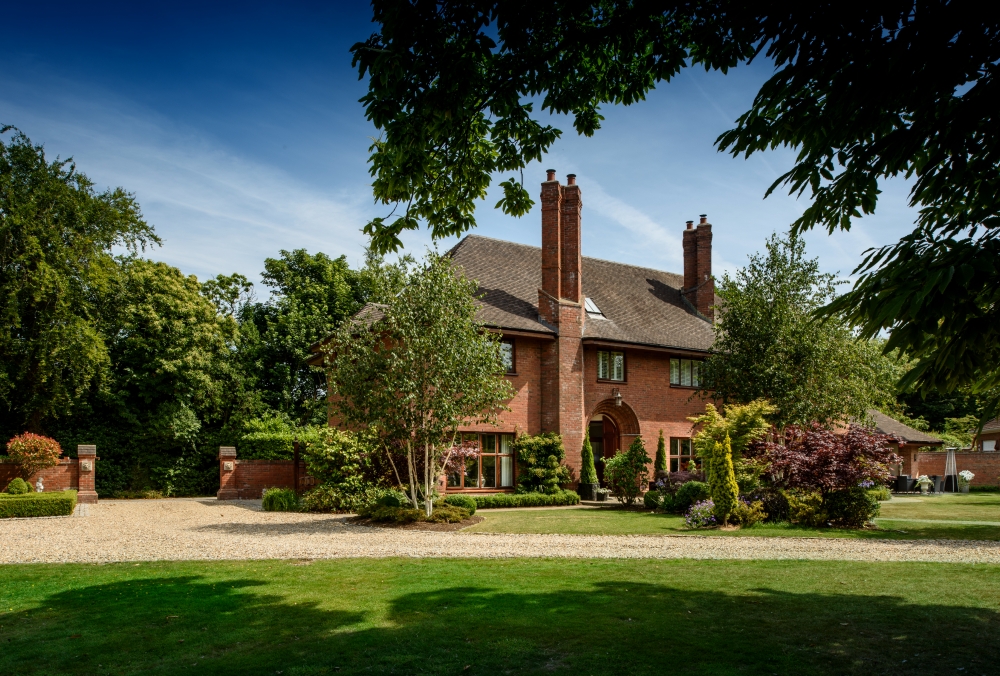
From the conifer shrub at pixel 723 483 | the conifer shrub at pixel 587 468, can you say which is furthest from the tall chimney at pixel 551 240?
the conifer shrub at pixel 723 483

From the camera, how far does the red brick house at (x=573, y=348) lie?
25641mm

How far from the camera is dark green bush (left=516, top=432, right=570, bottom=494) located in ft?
80.9

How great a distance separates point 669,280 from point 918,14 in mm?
30776

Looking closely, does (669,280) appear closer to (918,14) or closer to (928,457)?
(928,457)

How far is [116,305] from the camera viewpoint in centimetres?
3144

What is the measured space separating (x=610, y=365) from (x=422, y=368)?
1212 centimetres

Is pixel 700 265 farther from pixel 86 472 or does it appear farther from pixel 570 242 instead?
pixel 86 472

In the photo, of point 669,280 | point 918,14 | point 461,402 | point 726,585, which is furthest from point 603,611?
point 669,280

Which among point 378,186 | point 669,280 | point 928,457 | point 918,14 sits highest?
point 669,280

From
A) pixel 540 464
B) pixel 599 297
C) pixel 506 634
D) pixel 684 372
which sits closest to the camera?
pixel 506 634

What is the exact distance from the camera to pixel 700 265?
3444 centimetres

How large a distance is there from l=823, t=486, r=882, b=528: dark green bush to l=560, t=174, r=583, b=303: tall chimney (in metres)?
12.5

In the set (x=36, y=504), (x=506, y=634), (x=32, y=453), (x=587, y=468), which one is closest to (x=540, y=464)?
(x=587, y=468)

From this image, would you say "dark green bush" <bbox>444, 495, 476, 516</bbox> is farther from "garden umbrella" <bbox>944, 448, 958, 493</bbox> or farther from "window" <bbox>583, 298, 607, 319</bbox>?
"garden umbrella" <bbox>944, 448, 958, 493</bbox>
